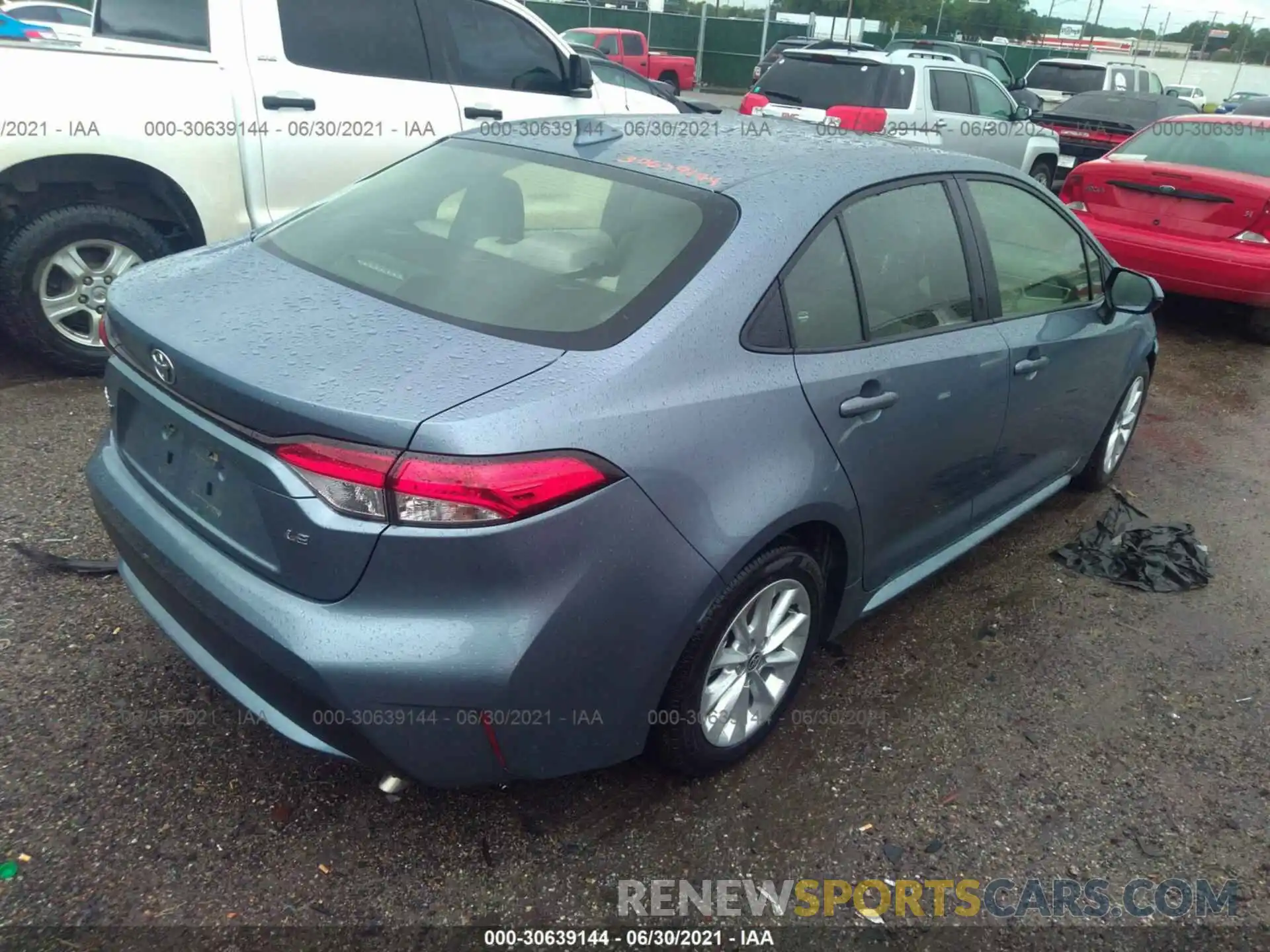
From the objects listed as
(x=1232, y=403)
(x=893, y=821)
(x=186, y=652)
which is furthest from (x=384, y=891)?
(x=1232, y=403)

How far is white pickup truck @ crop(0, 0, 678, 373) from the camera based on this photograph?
4.30 metres

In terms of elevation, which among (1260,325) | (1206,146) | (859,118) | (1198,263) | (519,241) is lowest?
(1260,325)

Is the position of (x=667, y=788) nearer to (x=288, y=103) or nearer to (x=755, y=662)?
(x=755, y=662)

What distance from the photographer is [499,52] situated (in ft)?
18.8

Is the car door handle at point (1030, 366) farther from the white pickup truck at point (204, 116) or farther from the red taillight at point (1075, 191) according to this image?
the red taillight at point (1075, 191)

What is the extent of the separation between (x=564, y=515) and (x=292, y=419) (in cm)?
57

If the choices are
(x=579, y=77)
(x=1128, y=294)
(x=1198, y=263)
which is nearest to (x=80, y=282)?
(x=579, y=77)

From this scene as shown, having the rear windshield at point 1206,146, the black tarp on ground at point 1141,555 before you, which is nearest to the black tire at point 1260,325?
the rear windshield at point 1206,146

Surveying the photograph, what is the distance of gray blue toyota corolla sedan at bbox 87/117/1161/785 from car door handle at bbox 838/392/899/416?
0.5 inches

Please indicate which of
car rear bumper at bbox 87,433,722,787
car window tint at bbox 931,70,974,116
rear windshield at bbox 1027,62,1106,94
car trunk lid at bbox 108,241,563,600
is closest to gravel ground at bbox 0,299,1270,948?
car rear bumper at bbox 87,433,722,787

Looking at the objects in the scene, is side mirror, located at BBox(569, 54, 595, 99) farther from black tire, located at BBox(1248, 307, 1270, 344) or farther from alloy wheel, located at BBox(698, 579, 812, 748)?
black tire, located at BBox(1248, 307, 1270, 344)

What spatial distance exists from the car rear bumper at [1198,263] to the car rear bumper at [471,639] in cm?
592

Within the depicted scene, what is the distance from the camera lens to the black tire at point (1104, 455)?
14.3 ft

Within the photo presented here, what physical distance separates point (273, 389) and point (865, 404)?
147 cm
